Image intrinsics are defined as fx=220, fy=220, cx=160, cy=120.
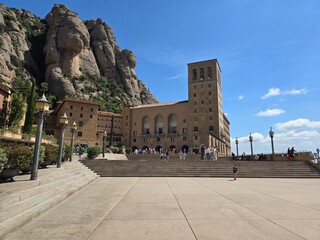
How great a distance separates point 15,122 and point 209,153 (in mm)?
28450

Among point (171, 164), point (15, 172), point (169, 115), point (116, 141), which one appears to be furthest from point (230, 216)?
point (116, 141)

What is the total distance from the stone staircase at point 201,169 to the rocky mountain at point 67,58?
49.7m

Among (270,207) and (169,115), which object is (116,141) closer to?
(169,115)

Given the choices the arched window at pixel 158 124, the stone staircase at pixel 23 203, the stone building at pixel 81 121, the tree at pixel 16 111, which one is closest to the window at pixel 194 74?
the arched window at pixel 158 124

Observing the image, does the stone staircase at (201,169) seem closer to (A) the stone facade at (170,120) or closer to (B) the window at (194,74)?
(A) the stone facade at (170,120)

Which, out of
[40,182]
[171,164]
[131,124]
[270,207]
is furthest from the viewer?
[131,124]

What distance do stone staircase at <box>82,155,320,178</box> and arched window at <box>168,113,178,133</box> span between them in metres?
42.7

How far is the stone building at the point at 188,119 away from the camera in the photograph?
194 ft

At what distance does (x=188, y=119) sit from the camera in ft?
198

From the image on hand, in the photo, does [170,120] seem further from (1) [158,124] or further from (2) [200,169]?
(2) [200,169]

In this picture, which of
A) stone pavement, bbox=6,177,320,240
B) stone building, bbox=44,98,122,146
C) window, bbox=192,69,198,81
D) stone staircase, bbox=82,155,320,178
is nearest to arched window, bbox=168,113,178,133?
window, bbox=192,69,198,81

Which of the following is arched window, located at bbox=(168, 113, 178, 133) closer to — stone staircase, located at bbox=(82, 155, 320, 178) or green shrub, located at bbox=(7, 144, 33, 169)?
stone staircase, located at bbox=(82, 155, 320, 178)

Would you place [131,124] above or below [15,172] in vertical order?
above

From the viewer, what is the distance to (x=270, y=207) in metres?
6.00
